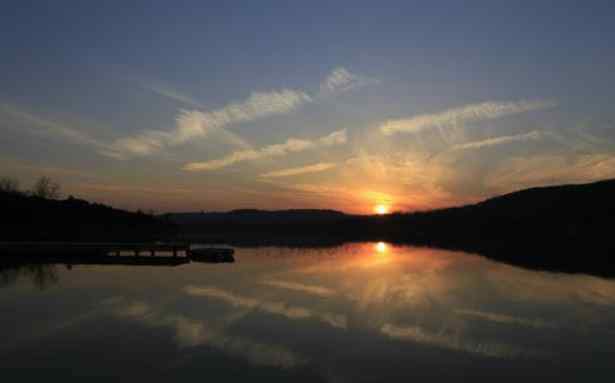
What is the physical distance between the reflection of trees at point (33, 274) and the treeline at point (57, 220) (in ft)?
73.2

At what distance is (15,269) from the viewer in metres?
32.3

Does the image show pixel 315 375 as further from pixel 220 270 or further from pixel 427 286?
pixel 220 270

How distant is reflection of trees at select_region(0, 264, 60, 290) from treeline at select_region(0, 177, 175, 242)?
22325 millimetres

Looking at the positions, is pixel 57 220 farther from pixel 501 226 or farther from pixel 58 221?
pixel 501 226

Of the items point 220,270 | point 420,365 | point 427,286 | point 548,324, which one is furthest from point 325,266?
point 420,365

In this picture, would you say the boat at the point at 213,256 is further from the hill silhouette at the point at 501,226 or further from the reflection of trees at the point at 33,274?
the hill silhouette at the point at 501,226

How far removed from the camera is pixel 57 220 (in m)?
67.4

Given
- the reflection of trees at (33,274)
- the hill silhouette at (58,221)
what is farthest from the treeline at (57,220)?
the reflection of trees at (33,274)

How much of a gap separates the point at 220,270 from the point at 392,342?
71.6ft

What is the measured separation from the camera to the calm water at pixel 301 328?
39.4 ft

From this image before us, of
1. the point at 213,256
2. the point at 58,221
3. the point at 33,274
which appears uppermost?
the point at 58,221

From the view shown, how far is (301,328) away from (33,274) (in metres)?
20.6

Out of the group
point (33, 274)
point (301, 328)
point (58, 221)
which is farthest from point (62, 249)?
point (301, 328)

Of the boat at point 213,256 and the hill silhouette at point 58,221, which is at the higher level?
the hill silhouette at point 58,221
